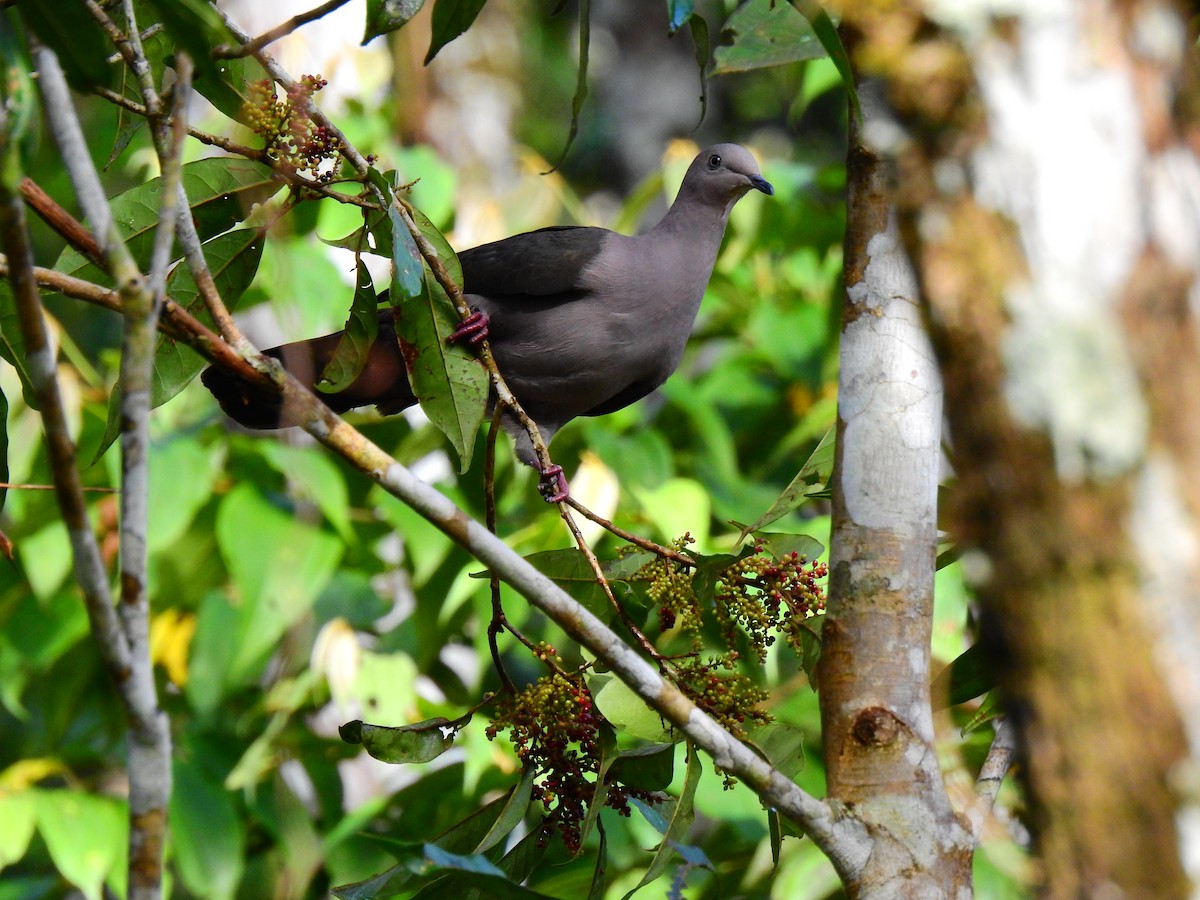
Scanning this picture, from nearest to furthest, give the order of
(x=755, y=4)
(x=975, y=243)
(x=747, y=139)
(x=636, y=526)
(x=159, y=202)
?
(x=975, y=243) < (x=159, y=202) < (x=755, y=4) < (x=636, y=526) < (x=747, y=139)

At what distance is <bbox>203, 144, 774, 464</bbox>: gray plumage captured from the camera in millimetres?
3225

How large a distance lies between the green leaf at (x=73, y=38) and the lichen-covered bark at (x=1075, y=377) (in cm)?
91

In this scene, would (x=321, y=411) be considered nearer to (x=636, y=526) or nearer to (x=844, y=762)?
(x=844, y=762)

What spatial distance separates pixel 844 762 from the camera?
1.49 m

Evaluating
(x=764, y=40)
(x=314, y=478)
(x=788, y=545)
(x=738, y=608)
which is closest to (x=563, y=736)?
(x=738, y=608)

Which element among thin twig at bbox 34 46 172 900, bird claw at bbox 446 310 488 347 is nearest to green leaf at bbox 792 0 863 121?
thin twig at bbox 34 46 172 900

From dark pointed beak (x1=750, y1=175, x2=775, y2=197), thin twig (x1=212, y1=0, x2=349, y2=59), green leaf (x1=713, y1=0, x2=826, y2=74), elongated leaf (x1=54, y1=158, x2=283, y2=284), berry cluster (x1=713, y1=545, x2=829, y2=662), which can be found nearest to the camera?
thin twig (x1=212, y1=0, x2=349, y2=59)

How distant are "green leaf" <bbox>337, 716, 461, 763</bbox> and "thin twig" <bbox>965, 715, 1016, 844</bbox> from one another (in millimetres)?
750

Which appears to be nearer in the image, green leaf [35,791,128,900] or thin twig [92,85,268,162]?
thin twig [92,85,268,162]

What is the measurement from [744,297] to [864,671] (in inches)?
145

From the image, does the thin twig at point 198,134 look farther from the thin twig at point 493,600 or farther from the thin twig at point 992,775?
the thin twig at point 992,775

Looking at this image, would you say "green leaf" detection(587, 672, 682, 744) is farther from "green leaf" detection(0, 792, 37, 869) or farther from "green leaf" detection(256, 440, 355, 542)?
"green leaf" detection(0, 792, 37, 869)

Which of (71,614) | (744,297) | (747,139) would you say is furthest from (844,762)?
(747,139)

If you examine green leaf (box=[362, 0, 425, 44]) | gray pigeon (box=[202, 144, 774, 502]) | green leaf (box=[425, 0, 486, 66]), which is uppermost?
green leaf (box=[362, 0, 425, 44])
